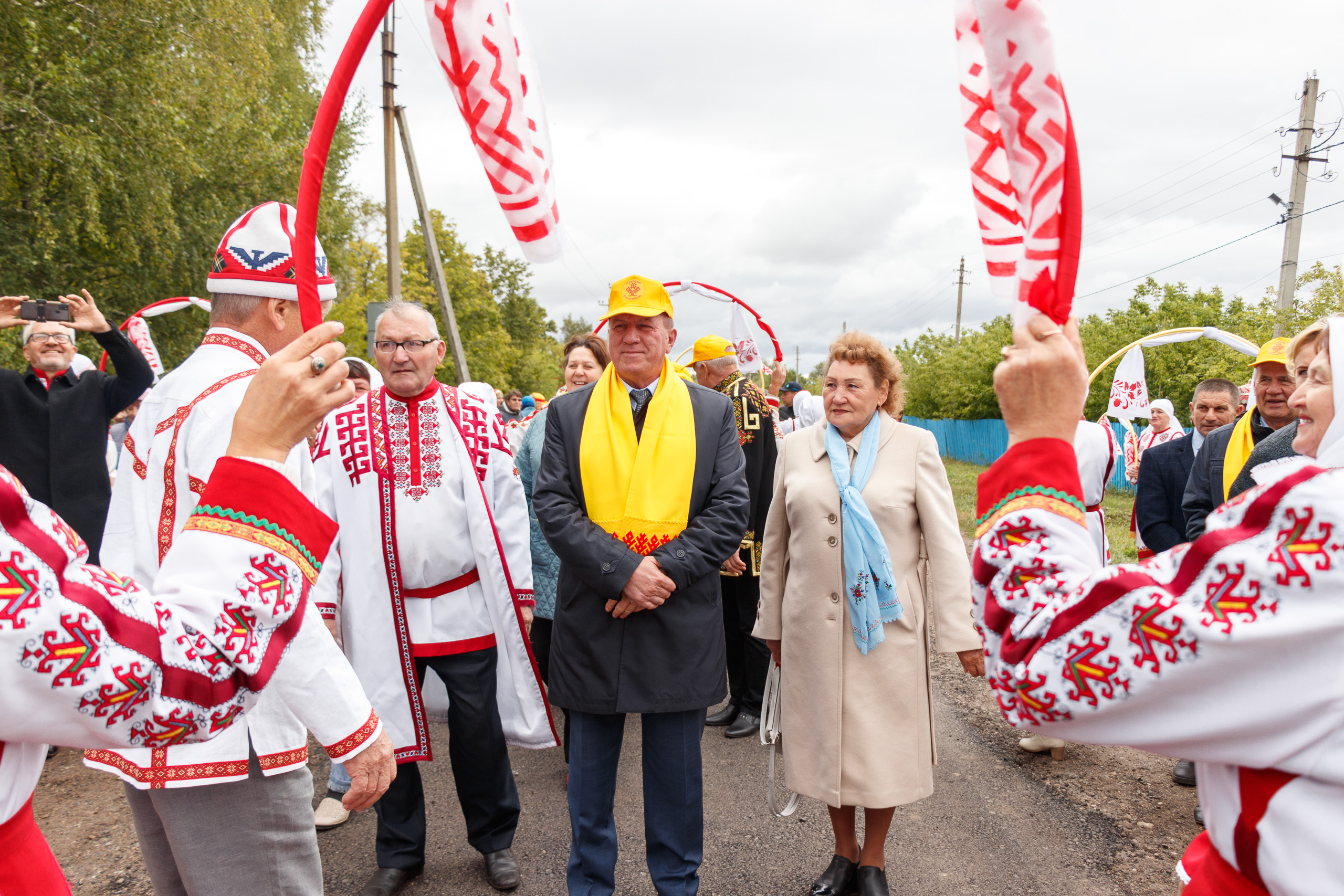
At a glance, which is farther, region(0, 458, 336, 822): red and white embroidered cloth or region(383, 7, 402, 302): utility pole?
region(383, 7, 402, 302): utility pole

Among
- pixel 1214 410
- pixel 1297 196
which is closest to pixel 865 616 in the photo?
pixel 1214 410

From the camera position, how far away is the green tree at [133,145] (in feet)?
31.7

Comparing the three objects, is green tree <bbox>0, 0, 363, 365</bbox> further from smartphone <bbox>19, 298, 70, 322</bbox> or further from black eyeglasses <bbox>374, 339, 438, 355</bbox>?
black eyeglasses <bbox>374, 339, 438, 355</bbox>

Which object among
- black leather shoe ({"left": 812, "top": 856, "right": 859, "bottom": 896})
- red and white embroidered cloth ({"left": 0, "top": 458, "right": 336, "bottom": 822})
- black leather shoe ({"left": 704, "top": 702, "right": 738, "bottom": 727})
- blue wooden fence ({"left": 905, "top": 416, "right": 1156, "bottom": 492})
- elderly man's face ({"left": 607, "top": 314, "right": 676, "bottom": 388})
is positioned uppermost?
elderly man's face ({"left": 607, "top": 314, "right": 676, "bottom": 388})

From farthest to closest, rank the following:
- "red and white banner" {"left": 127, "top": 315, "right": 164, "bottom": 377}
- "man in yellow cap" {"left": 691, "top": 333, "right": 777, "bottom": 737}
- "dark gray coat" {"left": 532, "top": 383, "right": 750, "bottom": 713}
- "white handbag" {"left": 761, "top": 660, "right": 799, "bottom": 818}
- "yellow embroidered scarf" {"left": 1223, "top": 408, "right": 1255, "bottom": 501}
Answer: "red and white banner" {"left": 127, "top": 315, "right": 164, "bottom": 377} < "man in yellow cap" {"left": 691, "top": 333, "right": 777, "bottom": 737} < "yellow embroidered scarf" {"left": 1223, "top": 408, "right": 1255, "bottom": 501} < "white handbag" {"left": 761, "top": 660, "right": 799, "bottom": 818} < "dark gray coat" {"left": 532, "top": 383, "right": 750, "bottom": 713}

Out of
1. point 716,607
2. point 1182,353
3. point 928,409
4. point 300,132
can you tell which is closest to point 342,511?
point 716,607

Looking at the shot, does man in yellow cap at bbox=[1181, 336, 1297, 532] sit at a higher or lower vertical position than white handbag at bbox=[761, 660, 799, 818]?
higher

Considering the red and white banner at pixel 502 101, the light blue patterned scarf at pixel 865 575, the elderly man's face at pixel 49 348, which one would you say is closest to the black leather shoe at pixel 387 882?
the light blue patterned scarf at pixel 865 575

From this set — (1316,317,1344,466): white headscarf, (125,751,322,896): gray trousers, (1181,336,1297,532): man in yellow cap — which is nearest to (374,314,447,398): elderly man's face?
(125,751,322,896): gray trousers

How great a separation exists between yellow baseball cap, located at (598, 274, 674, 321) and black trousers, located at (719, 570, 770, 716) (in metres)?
2.27

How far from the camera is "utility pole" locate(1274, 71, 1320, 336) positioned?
572 inches

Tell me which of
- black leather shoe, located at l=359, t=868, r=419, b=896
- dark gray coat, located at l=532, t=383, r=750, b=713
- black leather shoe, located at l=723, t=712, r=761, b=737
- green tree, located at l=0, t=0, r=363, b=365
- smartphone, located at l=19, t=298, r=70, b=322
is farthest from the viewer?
green tree, located at l=0, t=0, r=363, b=365

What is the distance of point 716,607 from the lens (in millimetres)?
2955

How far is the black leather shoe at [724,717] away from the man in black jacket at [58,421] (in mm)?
3748
